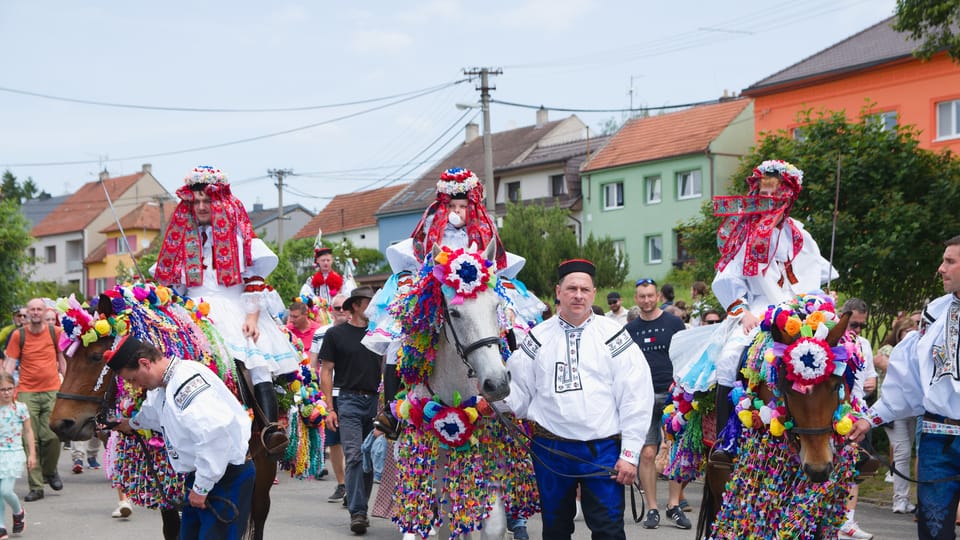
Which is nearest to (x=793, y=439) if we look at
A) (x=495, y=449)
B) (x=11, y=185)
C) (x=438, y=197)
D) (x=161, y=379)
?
(x=495, y=449)

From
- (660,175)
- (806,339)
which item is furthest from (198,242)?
(660,175)

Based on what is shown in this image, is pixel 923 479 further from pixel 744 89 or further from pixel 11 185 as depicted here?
pixel 11 185

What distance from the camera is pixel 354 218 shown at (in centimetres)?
6203

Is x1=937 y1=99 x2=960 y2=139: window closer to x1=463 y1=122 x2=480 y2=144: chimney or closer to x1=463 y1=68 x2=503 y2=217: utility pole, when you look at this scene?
x1=463 y1=68 x2=503 y2=217: utility pole

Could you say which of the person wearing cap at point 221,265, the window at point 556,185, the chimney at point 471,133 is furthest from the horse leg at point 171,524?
the chimney at point 471,133

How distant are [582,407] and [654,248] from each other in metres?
39.8

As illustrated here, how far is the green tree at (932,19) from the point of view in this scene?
13492 mm

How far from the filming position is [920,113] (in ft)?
110

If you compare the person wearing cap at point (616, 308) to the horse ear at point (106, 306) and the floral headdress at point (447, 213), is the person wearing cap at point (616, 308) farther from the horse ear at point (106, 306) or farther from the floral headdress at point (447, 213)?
the horse ear at point (106, 306)

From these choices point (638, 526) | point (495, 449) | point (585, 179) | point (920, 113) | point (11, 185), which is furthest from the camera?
point (11, 185)

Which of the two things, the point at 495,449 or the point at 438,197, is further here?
the point at 438,197

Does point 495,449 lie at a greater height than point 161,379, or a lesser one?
lesser

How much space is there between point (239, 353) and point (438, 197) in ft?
6.03

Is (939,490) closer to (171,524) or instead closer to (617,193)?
(171,524)
